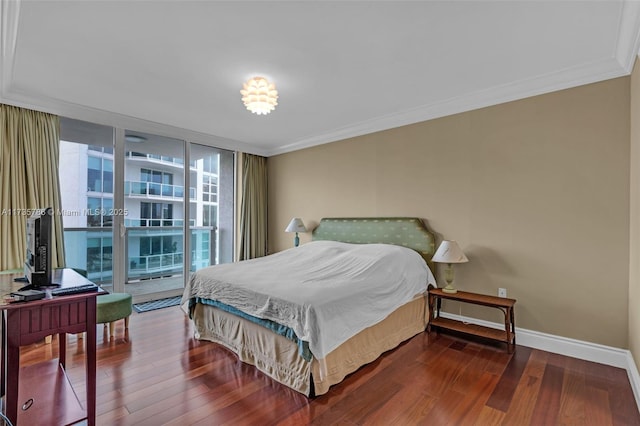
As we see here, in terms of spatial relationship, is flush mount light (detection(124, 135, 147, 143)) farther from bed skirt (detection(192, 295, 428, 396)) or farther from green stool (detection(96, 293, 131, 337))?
bed skirt (detection(192, 295, 428, 396))

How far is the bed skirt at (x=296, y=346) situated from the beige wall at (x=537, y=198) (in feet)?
2.98

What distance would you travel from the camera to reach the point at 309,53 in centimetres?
245

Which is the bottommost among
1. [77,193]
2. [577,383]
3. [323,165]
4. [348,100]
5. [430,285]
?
[577,383]

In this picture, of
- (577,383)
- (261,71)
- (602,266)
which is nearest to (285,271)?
(261,71)

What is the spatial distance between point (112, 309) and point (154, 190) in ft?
6.90

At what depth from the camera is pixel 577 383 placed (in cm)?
228

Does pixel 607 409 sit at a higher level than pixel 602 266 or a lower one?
lower

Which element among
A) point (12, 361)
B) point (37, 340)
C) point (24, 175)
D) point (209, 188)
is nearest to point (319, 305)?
point (37, 340)

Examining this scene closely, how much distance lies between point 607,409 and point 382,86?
3.08m

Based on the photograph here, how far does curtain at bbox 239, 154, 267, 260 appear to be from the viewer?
17.7ft

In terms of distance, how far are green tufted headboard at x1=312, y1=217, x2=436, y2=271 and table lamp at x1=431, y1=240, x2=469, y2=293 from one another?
319 mm

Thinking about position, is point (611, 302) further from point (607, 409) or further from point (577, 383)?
point (607, 409)

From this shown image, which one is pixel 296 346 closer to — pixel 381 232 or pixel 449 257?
pixel 449 257

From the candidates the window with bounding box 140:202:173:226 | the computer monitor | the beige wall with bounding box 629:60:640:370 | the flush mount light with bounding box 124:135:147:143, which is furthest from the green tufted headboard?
the computer monitor
